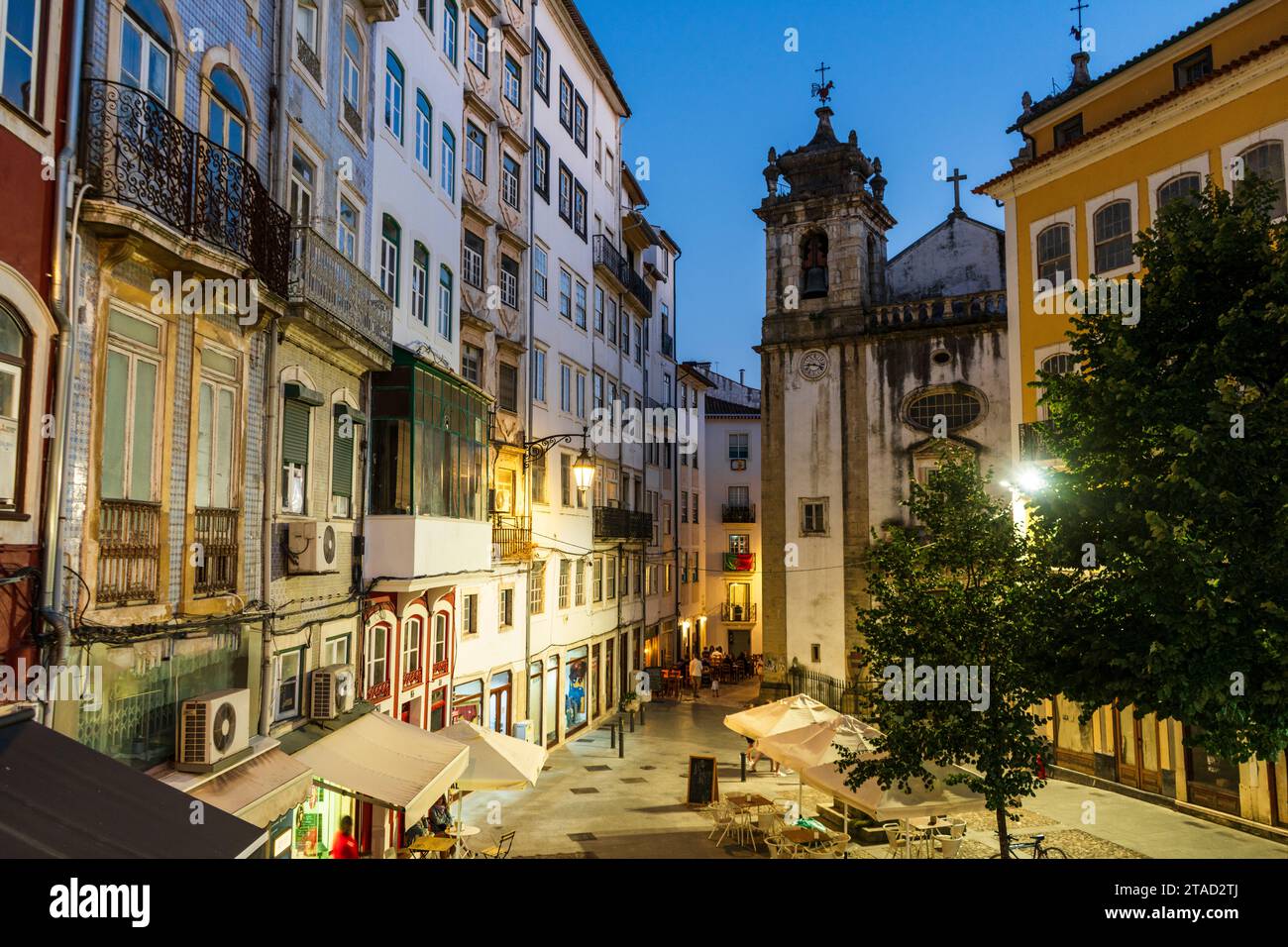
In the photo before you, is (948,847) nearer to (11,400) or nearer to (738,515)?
(11,400)

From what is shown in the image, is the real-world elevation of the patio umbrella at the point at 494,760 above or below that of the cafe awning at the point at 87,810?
below

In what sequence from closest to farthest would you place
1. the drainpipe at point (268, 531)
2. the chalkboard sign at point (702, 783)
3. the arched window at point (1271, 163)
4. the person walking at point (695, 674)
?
the drainpipe at point (268, 531) → the arched window at point (1271, 163) → the chalkboard sign at point (702, 783) → the person walking at point (695, 674)

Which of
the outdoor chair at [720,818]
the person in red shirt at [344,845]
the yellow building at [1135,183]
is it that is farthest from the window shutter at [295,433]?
the yellow building at [1135,183]

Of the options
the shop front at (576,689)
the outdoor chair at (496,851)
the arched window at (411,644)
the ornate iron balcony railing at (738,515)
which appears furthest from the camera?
the ornate iron balcony railing at (738,515)

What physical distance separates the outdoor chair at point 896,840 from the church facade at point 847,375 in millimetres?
14357

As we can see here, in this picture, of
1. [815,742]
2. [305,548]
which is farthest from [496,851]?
[305,548]

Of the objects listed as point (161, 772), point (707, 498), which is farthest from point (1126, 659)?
point (707, 498)

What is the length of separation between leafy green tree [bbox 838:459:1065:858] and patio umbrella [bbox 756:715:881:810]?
184cm

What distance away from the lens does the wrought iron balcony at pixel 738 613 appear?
51.7 metres

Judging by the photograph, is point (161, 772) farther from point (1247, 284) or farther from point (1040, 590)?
point (1247, 284)

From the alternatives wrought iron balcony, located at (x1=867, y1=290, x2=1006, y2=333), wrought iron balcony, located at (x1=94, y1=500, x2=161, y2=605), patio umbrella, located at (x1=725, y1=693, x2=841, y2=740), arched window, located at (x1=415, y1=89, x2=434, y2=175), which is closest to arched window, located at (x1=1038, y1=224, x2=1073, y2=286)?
wrought iron balcony, located at (x1=867, y1=290, x2=1006, y2=333)

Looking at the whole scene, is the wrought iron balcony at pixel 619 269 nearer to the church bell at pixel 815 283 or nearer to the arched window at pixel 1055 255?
the church bell at pixel 815 283

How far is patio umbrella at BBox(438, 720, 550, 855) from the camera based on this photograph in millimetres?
14492
